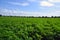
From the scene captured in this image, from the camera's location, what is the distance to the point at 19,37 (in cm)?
1413

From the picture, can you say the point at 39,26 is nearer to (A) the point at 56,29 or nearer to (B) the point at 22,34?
(A) the point at 56,29

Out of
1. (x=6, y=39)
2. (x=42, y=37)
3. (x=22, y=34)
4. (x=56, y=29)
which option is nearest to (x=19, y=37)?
(x=22, y=34)

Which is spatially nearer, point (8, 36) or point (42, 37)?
point (8, 36)

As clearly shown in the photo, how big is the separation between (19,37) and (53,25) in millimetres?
4632

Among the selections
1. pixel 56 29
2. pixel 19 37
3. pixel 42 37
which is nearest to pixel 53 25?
pixel 56 29

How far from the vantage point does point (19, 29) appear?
15.3 m

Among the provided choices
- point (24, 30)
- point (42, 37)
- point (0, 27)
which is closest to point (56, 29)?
point (42, 37)

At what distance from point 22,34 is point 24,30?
99 centimetres

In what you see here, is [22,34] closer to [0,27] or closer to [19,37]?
[19,37]

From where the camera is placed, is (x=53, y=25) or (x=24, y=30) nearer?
(x=24, y=30)

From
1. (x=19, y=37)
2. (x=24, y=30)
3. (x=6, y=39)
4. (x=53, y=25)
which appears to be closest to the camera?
(x=6, y=39)

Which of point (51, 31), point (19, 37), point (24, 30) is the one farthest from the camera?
point (51, 31)

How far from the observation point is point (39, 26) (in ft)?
54.4

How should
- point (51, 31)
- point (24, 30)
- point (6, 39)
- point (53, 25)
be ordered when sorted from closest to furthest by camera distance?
point (6, 39), point (24, 30), point (51, 31), point (53, 25)
